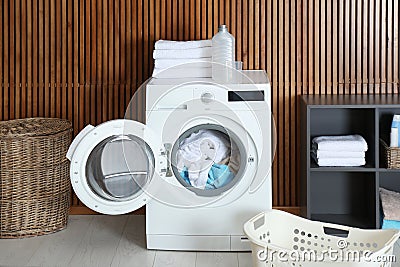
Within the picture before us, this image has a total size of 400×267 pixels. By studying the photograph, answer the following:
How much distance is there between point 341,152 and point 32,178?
1.66m

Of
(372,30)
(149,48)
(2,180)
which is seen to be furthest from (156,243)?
(372,30)

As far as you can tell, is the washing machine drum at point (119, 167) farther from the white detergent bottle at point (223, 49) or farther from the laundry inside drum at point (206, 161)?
the white detergent bottle at point (223, 49)

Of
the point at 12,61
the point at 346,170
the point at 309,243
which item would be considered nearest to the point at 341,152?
the point at 346,170

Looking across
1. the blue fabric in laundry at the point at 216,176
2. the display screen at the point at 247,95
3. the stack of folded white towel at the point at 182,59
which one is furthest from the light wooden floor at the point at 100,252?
the stack of folded white towel at the point at 182,59

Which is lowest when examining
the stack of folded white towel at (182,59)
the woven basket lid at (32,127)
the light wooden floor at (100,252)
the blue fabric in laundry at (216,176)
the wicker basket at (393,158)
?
the light wooden floor at (100,252)

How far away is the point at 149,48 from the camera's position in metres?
4.68

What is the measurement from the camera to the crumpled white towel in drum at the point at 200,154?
3.97 metres

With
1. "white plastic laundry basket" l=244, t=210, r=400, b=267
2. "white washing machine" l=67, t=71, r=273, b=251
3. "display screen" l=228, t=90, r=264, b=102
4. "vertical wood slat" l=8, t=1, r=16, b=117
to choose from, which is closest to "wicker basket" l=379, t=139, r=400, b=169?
"white plastic laundry basket" l=244, t=210, r=400, b=267

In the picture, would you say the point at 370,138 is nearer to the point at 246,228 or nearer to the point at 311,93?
the point at 311,93

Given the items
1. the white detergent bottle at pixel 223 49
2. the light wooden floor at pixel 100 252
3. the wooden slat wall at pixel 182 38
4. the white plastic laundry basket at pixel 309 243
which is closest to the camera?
the white plastic laundry basket at pixel 309 243

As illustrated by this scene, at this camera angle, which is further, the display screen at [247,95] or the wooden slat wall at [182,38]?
the wooden slat wall at [182,38]

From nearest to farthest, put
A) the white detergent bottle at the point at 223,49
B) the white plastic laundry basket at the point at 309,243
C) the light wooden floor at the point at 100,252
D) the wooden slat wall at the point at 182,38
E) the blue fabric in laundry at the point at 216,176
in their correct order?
the white plastic laundry basket at the point at 309,243, the light wooden floor at the point at 100,252, the blue fabric in laundry at the point at 216,176, the white detergent bottle at the point at 223,49, the wooden slat wall at the point at 182,38

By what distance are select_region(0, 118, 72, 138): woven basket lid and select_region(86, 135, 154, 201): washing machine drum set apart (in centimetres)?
40

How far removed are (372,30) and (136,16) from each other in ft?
4.49
